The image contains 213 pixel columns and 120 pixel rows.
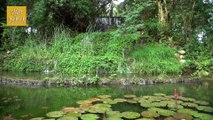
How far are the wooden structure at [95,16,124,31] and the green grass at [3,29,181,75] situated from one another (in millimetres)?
2488

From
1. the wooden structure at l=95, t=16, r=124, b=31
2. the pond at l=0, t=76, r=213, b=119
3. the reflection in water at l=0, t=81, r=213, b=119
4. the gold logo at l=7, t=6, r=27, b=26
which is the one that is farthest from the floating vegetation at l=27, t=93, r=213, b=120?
the wooden structure at l=95, t=16, r=124, b=31

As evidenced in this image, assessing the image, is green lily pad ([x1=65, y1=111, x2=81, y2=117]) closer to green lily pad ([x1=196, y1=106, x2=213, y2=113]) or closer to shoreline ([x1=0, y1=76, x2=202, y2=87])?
green lily pad ([x1=196, y1=106, x2=213, y2=113])

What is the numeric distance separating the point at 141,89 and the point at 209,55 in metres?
3.36

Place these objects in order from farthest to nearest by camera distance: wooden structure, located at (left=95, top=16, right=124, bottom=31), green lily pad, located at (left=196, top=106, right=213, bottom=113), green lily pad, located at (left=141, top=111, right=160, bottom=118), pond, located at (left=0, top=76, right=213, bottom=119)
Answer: wooden structure, located at (left=95, top=16, right=124, bottom=31) < pond, located at (left=0, top=76, right=213, bottom=119) < green lily pad, located at (left=196, top=106, right=213, bottom=113) < green lily pad, located at (left=141, top=111, right=160, bottom=118)

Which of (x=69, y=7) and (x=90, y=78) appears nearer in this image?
(x=90, y=78)

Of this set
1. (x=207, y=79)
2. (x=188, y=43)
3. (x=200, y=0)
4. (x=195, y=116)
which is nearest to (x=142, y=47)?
(x=188, y=43)

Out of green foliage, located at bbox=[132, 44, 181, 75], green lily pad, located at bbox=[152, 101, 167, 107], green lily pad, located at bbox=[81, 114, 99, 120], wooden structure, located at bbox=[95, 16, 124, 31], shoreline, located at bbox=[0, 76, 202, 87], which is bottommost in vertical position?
green lily pad, located at bbox=[81, 114, 99, 120]

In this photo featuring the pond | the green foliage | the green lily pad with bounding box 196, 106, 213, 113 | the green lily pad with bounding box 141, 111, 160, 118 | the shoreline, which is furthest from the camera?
the green foliage

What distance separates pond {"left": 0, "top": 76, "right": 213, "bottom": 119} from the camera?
4.12m

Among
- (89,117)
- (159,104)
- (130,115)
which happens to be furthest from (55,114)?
(159,104)

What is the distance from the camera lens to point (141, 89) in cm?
580

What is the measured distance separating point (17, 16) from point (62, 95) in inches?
236

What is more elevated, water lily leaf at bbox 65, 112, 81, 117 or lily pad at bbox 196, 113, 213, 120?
water lily leaf at bbox 65, 112, 81, 117

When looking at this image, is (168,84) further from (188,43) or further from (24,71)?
(24,71)
